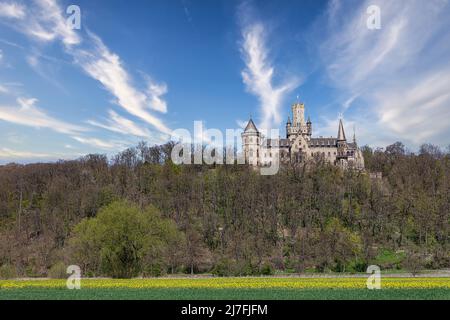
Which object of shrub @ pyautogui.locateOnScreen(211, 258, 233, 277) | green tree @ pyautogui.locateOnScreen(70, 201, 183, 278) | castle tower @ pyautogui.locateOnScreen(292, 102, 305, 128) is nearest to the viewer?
green tree @ pyautogui.locateOnScreen(70, 201, 183, 278)

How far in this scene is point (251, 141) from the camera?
13800 centimetres

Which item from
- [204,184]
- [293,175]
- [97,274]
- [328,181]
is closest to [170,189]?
[204,184]

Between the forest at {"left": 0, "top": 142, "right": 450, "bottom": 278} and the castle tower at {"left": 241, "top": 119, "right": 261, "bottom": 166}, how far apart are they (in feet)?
87.2

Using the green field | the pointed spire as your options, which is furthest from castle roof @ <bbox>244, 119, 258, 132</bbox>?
the green field

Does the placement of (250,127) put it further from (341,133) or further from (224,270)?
(224,270)

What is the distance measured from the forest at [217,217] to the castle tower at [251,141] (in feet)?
87.2

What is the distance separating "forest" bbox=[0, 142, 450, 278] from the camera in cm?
4931

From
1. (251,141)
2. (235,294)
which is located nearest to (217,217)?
(251,141)

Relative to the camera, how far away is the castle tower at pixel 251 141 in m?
136

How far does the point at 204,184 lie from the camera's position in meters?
97.6

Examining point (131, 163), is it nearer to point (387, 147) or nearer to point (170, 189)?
point (170, 189)

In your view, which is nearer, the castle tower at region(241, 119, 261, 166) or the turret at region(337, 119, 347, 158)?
the turret at region(337, 119, 347, 158)

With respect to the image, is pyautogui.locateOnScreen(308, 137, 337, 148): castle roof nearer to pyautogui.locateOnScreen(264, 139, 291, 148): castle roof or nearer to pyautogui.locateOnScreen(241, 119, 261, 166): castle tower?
pyautogui.locateOnScreen(264, 139, 291, 148): castle roof
